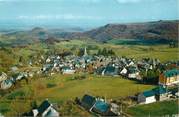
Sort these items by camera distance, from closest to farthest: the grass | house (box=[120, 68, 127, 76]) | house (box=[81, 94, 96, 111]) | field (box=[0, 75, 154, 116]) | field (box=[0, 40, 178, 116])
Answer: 1. the grass
2. field (box=[0, 40, 178, 116])
3. house (box=[81, 94, 96, 111])
4. field (box=[0, 75, 154, 116])
5. house (box=[120, 68, 127, 76])

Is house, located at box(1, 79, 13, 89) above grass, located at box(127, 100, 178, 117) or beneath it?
above

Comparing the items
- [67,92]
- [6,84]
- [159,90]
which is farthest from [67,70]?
[159,90]

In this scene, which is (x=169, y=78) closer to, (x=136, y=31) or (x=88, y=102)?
(x=88, y=102)

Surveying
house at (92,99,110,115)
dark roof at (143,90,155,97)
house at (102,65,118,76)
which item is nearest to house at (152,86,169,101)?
dark roof at (143,90,155,97)

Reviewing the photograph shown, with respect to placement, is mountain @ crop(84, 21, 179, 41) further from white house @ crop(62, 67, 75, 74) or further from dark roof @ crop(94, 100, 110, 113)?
dark roof @ crop(94, 100, 110, 113)

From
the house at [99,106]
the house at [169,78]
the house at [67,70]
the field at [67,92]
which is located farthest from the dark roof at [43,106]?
the house at [67,70]

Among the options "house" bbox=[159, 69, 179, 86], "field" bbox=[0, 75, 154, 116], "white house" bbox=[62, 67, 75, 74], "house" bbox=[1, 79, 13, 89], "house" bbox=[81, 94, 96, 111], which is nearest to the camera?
"house" bbox=[81, 94, 96, 111]

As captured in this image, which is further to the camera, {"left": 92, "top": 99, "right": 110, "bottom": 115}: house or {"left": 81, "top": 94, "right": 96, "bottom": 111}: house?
{"left": 81, "top": 94, "right": 96, "bottom": 111}: house
